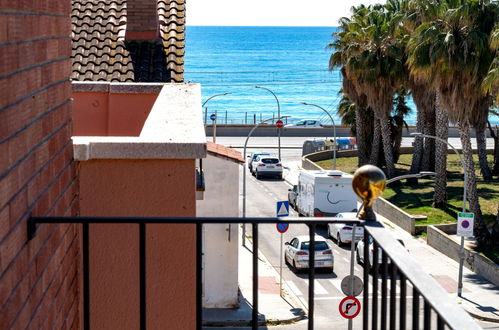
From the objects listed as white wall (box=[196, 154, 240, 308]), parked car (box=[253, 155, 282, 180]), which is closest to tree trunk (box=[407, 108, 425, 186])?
parked car (box=[253, 155, 282, 180])

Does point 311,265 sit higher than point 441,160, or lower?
higher

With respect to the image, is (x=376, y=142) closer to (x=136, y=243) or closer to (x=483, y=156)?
(x=483, y=156)

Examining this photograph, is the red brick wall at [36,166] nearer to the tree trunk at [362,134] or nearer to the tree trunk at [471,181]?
the tree trunk at [471,181]

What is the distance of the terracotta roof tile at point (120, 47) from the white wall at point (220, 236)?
6217 millimetres

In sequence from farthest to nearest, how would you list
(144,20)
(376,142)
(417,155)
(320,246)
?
(376,142) → (417,155) → (320,246) → (144,20)

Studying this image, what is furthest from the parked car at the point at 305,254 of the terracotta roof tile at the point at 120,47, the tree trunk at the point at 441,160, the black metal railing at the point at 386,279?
the black metal railing at the point at 386,279

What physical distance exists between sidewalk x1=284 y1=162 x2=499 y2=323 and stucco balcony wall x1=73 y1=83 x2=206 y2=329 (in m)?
18.0

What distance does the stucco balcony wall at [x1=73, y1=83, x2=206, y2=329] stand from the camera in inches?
184

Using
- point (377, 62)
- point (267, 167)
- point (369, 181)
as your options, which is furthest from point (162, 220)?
point (267, 167)

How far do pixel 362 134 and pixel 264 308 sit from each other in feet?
84.5

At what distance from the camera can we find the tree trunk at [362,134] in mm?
48562

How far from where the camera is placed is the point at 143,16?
17391mm

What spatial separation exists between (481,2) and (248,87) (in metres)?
138

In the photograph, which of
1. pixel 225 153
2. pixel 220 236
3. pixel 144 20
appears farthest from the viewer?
pixel 225 153
